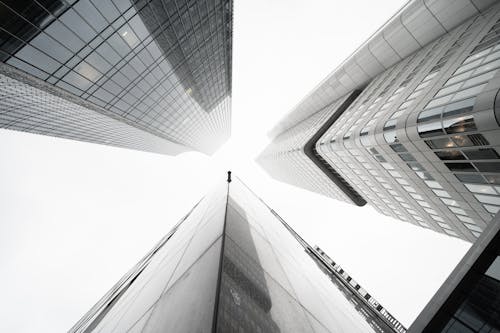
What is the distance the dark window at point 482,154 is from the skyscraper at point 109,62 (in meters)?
27.6

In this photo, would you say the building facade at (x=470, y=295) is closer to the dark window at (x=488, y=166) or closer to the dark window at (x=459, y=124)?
the dark window at (x=459, y=124)

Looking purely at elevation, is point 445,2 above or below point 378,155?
above

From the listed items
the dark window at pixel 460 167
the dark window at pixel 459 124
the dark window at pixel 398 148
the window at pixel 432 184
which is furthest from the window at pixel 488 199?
the dark window at pixel 459 124

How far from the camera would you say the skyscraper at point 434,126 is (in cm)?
1642

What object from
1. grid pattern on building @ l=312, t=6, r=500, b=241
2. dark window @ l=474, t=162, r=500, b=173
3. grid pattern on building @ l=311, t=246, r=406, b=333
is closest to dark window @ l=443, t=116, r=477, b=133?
grid pattern on building @ l=312, t=6, r=500, b=241

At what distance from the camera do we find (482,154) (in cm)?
1653

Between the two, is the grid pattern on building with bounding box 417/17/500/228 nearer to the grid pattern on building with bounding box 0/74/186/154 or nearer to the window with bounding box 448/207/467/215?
the window with bounding box 448/207/467/215

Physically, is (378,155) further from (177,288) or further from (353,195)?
(353,195)

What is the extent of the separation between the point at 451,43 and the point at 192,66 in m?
33.7

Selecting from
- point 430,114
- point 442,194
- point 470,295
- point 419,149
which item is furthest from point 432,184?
point 470,295

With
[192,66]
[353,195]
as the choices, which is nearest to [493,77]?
[192,66]

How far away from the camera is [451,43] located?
26328 mm

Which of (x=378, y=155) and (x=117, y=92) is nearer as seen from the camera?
(x=378, y=155)

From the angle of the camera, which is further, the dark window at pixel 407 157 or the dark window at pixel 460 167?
the dark window at pixel 407 157
